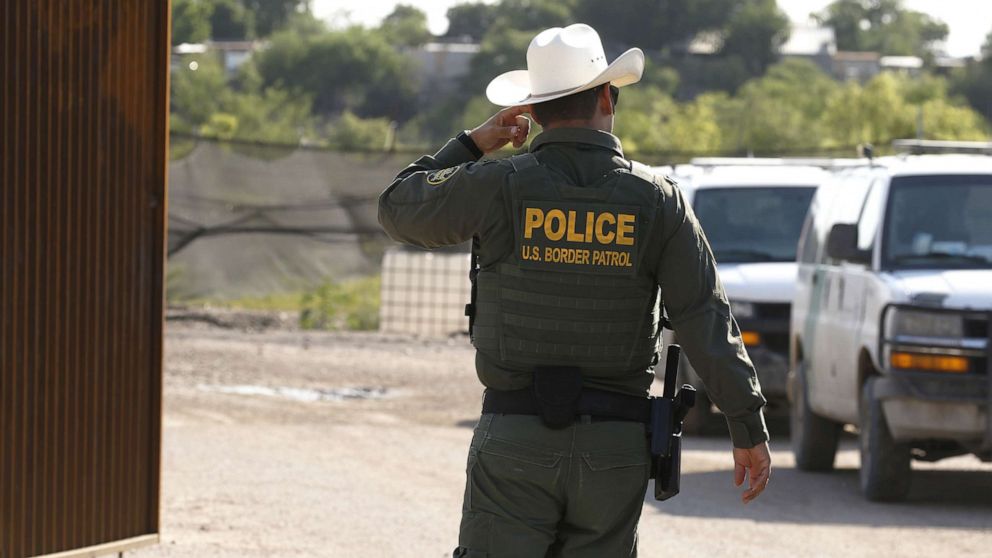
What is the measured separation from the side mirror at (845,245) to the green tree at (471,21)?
17760 cm

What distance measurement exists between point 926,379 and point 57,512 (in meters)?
4.71

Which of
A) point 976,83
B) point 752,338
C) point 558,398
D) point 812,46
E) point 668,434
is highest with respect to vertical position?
point 812,46

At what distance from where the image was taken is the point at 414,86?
141 metres

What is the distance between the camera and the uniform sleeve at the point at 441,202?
14.4 ft

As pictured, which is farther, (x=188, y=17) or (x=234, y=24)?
(x=234, y=24)

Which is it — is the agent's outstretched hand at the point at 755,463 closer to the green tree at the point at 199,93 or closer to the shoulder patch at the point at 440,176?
the shoulder patch at the point at 440,176

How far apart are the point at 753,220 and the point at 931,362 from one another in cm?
472

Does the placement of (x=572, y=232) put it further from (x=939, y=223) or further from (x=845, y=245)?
(x=939, y=223)

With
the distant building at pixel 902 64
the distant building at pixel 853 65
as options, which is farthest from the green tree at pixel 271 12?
the distant building at pixel 902 64

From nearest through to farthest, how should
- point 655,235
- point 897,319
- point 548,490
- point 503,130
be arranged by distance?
point 548,490 < point 655,235 < point 503,130 < point 897,319

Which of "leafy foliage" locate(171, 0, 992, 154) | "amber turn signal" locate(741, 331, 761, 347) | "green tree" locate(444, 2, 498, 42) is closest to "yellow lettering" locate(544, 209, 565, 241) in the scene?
"amber turn signal" locate(741, 331, 761, 347)

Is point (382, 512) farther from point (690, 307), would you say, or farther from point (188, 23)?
point (188, 23)

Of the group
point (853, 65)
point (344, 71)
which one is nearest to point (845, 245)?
point (344, 71)

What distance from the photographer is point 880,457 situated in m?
9.63
